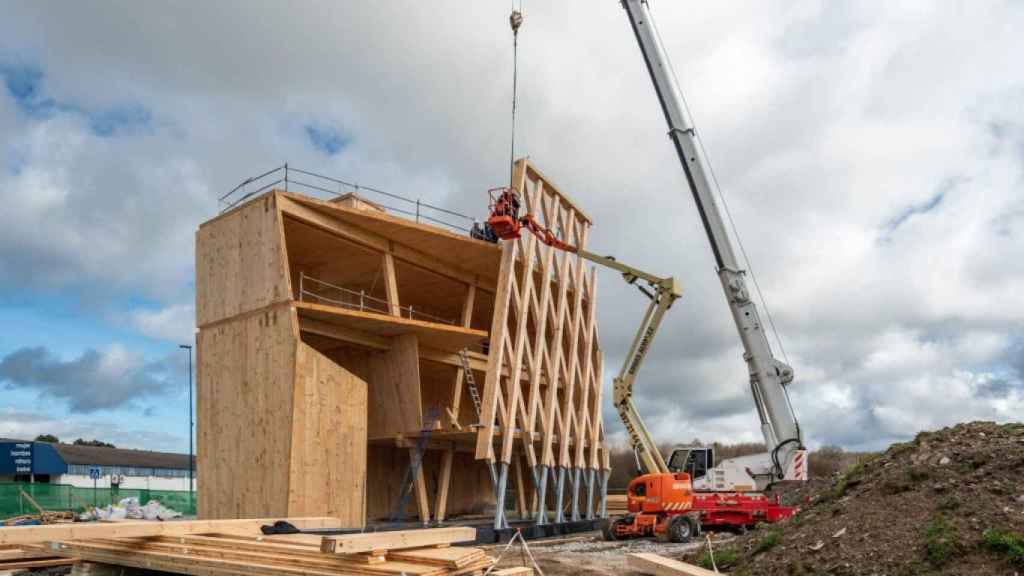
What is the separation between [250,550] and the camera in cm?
1141

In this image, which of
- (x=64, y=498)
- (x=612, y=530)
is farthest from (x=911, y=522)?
(x=64, y=498)

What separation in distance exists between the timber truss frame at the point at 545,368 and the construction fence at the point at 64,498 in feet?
63.7

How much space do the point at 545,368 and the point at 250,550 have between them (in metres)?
19.0

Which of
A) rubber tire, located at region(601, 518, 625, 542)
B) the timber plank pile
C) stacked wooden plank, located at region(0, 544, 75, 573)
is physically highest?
the timber plank pile

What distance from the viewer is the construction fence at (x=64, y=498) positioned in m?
34.2

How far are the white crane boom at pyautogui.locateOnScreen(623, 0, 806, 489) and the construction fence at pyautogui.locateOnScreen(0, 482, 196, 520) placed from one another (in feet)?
94.4

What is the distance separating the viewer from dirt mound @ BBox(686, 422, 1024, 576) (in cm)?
1066

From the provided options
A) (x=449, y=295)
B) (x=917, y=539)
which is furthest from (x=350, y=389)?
(x=917, y=539)

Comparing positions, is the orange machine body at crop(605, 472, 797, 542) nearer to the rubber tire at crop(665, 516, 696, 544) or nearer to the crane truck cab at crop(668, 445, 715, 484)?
the rubber tire at crop(665, 516, 696, 544)

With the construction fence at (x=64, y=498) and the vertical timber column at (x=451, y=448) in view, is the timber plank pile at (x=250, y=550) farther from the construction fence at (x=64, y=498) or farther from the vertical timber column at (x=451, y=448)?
the construction fence at (x=64, y=498)

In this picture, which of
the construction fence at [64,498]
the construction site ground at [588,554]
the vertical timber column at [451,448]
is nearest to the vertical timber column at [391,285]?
the vertical timber column at [451,448]

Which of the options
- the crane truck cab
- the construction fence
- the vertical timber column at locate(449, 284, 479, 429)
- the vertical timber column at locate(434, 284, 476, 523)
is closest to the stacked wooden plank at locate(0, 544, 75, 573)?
the vertical timber column at locate(434, 284, 476, 523)

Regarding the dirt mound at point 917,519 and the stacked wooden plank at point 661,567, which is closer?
the dirt mound at point 917,519

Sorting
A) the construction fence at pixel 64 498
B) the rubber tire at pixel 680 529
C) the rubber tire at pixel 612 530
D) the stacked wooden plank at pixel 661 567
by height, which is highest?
the stacked wooden plank at pixel 661 567
